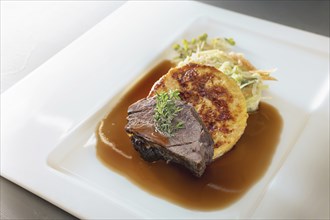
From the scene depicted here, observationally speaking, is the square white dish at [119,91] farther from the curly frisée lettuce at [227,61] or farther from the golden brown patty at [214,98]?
the golden brown patty at [214,98]

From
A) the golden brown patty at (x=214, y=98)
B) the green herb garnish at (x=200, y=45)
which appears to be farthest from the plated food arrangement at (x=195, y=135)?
the green herb garnish at (x=200, y=45)

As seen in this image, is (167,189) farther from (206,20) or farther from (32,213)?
(206,20)

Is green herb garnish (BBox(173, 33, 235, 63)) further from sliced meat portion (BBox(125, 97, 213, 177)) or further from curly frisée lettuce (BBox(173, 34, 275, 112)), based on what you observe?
sliced meat portion (BBox(125, 97, 213, 177))

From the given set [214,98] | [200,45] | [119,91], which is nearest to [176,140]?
[214,98]

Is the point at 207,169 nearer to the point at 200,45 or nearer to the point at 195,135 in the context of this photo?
the point at 195,135

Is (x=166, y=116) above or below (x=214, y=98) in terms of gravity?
above

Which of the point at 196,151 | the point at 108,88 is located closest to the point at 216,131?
the point at 196,151
